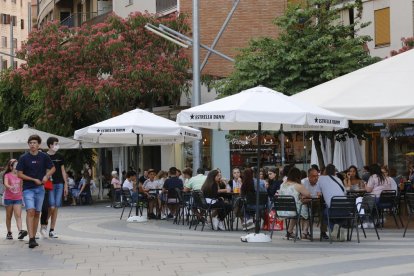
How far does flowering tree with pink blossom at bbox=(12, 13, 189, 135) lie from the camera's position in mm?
34281

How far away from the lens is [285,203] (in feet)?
55.3

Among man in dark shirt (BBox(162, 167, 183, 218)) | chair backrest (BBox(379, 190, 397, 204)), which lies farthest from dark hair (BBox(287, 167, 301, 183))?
man in dark shirt (BBox(162, 167, 183, 218))

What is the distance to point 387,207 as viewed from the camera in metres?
19.5

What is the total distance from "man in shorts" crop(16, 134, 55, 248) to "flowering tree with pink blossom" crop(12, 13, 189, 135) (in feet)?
57.5

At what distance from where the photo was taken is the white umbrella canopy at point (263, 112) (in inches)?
640

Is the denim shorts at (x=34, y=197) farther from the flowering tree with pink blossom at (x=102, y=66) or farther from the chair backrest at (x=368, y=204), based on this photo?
the flowering tree with pink blossom at (x=102, y=66)

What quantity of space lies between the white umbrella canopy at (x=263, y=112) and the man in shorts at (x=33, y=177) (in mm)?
2974

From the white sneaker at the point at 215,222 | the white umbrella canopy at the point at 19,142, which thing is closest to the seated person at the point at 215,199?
the white sneaker at the point at 215,222

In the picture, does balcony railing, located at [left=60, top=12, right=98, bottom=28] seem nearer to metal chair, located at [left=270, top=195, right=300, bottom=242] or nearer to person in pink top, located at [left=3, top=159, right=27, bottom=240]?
person in pink top, located at [left=3, top=159, right=27, bottom=240]

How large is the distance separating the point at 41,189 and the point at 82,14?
37.1 m

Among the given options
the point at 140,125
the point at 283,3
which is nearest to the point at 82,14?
the point at 283,3

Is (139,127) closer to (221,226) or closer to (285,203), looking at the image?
(221,226)

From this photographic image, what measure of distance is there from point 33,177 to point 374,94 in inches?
270

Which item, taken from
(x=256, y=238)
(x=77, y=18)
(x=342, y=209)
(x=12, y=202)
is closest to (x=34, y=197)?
(x=12, y=202)
